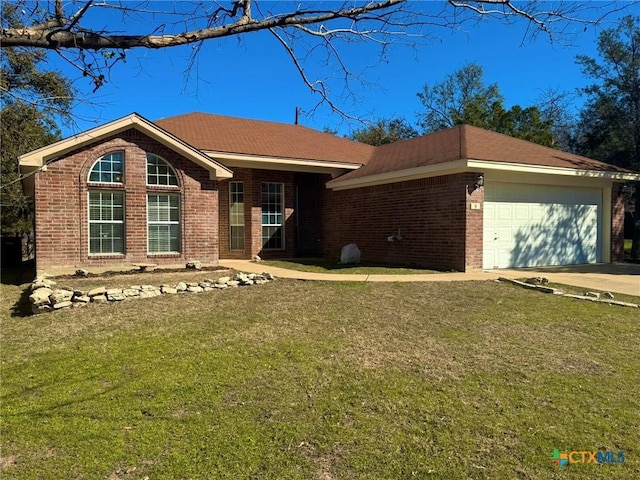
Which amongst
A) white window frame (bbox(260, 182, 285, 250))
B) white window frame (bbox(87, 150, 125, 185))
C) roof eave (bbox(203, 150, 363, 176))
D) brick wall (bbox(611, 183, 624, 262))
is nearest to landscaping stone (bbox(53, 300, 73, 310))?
white window frame (bbox(87, 150, 125, 185))

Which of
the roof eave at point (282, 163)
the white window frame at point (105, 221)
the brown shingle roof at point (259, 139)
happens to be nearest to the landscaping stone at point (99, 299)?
the white window frame at point (105, 221)

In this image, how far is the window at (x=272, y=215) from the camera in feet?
56.0

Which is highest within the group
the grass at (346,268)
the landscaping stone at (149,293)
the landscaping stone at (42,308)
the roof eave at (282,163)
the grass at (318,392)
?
the roof eave at (282,163)

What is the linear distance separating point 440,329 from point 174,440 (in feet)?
13.8

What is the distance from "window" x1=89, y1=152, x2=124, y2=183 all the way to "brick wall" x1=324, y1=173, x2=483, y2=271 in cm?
768

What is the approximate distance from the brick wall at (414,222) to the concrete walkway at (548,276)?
3.07 ft

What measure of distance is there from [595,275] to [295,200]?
10.1 meters

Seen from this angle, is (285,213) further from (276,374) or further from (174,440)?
→ (174,440)

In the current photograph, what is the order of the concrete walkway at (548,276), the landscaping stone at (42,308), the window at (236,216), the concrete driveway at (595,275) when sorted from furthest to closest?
1. the window at (236,216)
2. the concrete walkway at (548,276)
3. the concrete driveway at (595,275)
4. the landscaping stone at (42,308)

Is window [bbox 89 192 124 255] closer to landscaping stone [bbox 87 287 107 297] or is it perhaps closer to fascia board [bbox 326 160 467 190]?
landscaping stone [bbox 87 287 107 297]

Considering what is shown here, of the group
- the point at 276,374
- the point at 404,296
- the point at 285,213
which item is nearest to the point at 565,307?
the point at 404,296

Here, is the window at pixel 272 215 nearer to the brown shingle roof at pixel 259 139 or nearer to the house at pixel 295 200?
the house at pixel 295 200

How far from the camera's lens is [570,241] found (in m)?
14.7

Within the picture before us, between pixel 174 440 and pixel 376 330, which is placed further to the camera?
pixel 376 330
